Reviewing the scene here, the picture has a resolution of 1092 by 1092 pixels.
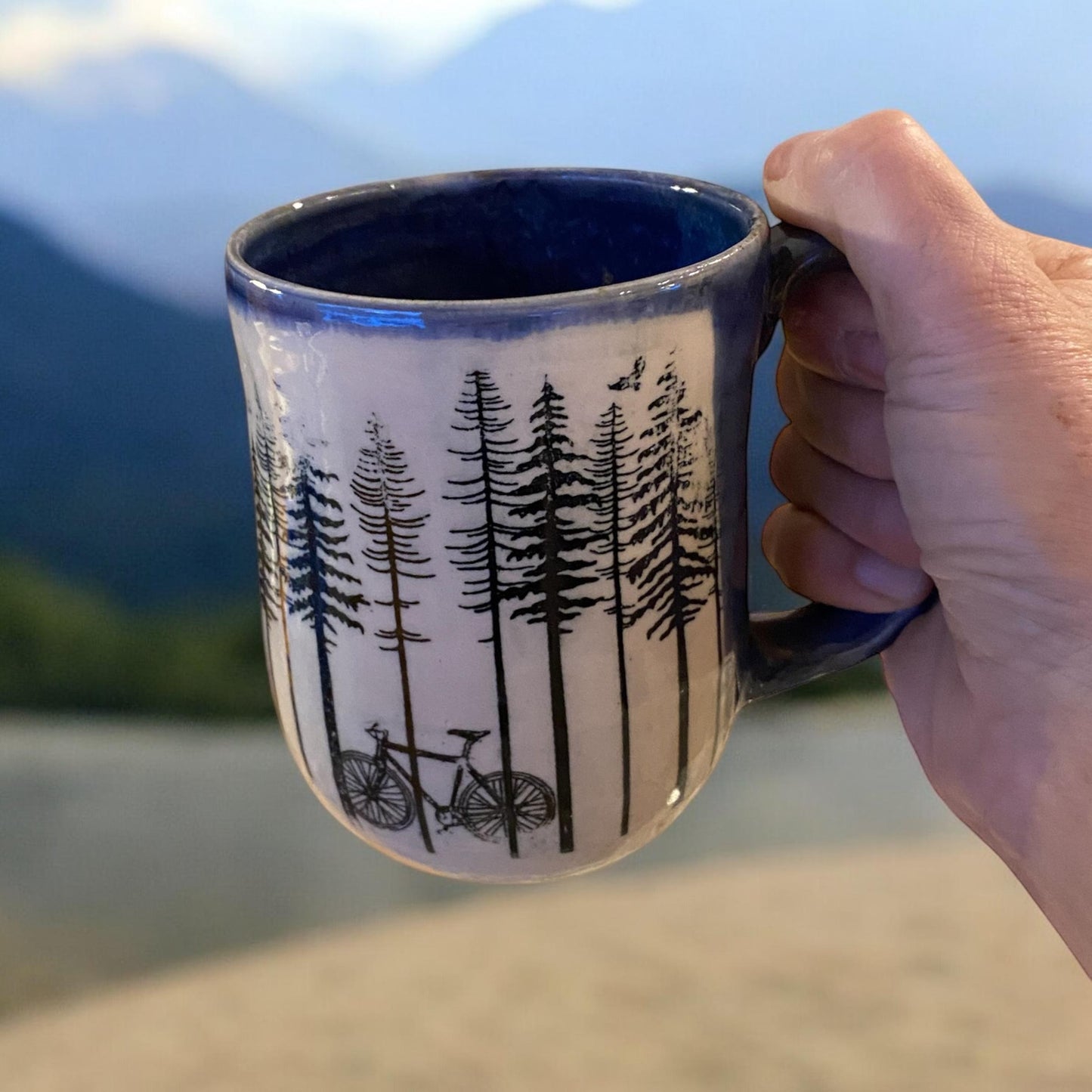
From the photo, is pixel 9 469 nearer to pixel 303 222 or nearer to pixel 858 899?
pixel 303 222

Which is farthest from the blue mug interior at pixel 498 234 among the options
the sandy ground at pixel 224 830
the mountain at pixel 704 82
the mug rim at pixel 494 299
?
the sandy ground at pixel 224 830

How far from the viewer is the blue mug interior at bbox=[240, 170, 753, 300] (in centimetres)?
43

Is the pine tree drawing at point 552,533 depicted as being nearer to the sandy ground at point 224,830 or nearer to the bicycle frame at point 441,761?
the bicycle frame at point 441,761

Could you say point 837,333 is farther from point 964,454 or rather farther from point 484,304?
point 484,304

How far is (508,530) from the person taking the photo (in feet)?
1.14

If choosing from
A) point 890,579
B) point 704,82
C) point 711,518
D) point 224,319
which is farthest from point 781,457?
point 224,319

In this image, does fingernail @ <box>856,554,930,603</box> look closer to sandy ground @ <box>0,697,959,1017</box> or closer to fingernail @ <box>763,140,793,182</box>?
fingernail @ <box>763,140,793,182</box>

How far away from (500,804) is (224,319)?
62 cm

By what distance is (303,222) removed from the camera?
42 centimetres

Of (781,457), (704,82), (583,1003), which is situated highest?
(704,82)

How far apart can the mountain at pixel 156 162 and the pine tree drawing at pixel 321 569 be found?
550mm

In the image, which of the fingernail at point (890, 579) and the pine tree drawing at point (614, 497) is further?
the fingernail at point (890, 579)

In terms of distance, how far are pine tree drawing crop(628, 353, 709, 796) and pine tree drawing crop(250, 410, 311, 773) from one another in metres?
0.11

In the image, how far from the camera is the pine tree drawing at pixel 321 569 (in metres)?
0.36
